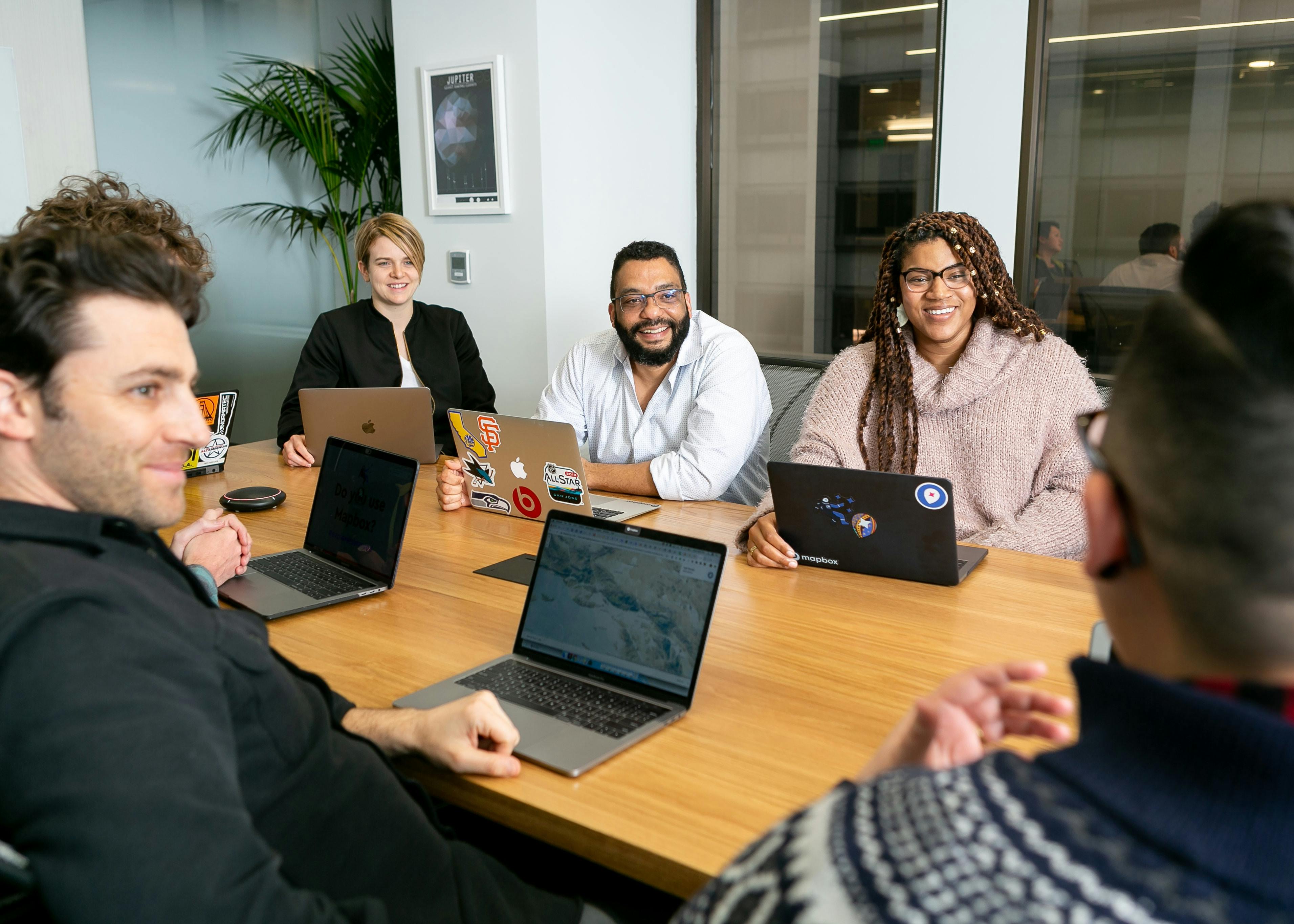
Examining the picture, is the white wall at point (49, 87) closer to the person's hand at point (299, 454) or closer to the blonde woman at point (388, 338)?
the blonde woman at point (388, 338)

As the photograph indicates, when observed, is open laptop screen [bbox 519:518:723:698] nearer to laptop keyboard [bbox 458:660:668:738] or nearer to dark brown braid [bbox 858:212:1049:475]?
laptop keyboard [bbox 458:660:668:738]

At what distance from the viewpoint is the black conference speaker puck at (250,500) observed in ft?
8.09

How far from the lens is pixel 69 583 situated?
0.85 metres

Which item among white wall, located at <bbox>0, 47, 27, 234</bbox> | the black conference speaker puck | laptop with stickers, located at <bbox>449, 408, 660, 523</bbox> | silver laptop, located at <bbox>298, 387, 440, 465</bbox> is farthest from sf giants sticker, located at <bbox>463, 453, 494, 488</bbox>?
white wall, located at <bbox>0, 47, 27, 234</bbox>

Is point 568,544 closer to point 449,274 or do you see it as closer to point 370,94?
point 449,274

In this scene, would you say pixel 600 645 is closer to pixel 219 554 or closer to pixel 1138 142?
pixel 219 554

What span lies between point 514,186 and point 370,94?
3.40 ft

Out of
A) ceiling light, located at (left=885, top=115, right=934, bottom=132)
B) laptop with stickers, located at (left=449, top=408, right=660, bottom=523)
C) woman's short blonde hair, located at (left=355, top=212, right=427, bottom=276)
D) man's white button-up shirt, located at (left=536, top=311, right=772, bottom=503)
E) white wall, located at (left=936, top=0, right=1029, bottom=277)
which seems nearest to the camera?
laptop with stickers, located at (left=449, top=408, right=660, bottom=523)

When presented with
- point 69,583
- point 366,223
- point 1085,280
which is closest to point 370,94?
point 366,223

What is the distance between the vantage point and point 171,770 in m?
0.78

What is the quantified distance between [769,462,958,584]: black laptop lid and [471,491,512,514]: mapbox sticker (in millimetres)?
732

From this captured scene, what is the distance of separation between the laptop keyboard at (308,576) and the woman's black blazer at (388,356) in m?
1.28

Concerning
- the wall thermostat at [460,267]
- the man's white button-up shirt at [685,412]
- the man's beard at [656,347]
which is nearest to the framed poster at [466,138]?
the wall thermostat at [460,267]

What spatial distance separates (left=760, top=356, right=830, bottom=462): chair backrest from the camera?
3436 millimetres
